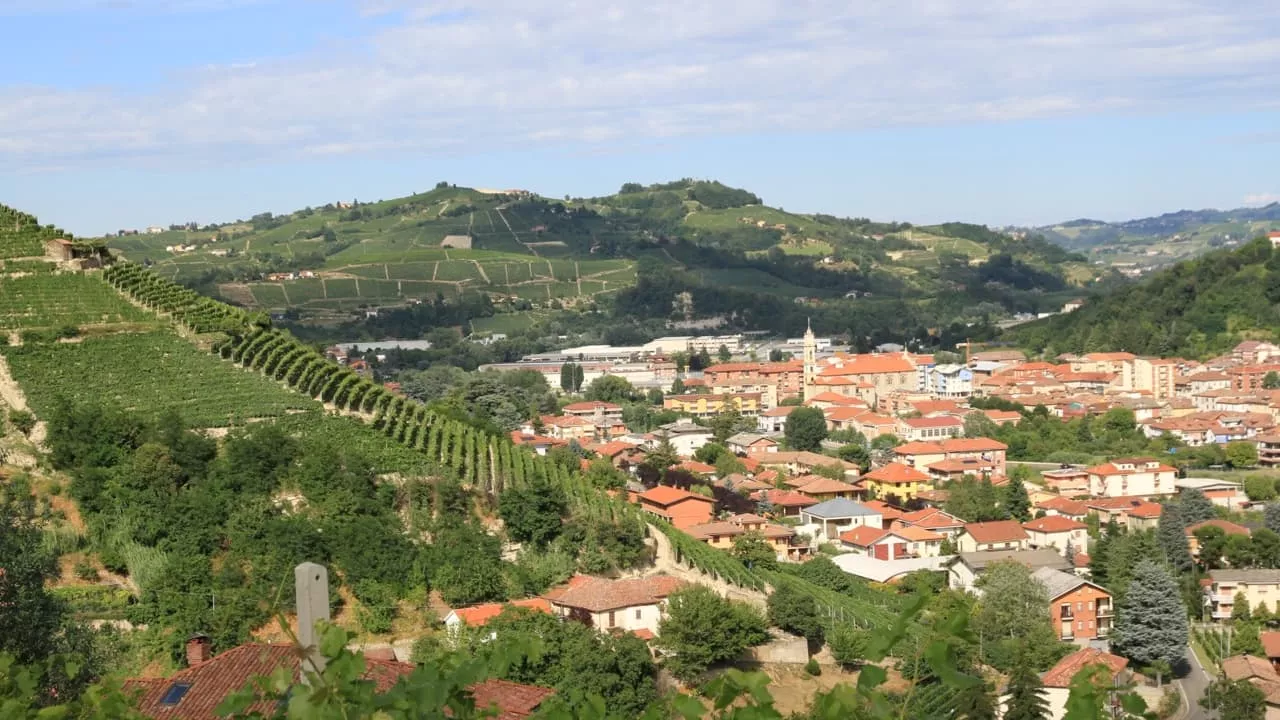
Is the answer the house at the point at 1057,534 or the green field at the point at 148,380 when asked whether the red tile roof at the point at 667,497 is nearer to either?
the house at the point at 1057,534

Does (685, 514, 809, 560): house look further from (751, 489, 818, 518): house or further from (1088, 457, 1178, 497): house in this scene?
(1088, 457, 1178, 497): house

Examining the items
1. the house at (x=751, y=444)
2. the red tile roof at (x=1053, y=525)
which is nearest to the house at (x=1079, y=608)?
the red tile roof at (x=1053, y=525)

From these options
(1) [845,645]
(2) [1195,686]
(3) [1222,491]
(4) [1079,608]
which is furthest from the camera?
(3) [1222,491]

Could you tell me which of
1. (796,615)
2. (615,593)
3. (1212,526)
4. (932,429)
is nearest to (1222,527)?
(1212,526)

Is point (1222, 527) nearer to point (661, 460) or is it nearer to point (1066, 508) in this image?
point (1066, 508)

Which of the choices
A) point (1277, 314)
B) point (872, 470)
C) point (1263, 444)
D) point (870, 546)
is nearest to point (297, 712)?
point (870, 546)

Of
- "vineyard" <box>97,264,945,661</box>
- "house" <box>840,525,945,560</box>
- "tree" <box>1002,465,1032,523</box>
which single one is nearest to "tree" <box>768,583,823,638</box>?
"vineyard" <box>97,264,945,661</box>
